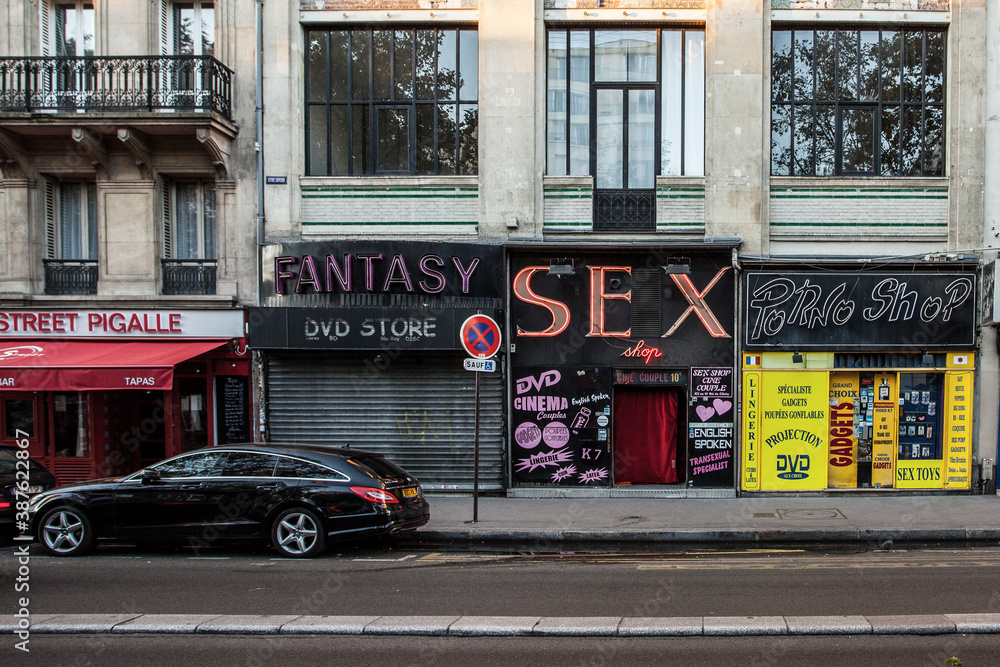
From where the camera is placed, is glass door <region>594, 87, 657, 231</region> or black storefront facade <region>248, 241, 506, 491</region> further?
glass door <region>594, 87, 657, 231</region>

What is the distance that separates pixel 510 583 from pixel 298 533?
10.1 ft

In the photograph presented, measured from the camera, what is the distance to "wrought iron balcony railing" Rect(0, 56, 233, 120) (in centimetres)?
1405

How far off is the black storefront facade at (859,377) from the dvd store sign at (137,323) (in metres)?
9.92

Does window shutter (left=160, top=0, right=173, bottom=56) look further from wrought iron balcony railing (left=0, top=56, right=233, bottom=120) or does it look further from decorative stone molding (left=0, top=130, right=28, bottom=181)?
decorative stone molding (left=0, top=130, right=28, bottom=181)

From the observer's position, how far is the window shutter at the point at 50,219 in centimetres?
1512

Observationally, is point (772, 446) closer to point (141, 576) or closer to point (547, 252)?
point (547, 252)

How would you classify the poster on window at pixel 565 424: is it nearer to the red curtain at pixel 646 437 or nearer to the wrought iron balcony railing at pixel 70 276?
the red curtain at pixel 646 437

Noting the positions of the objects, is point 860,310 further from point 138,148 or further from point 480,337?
point 138,148

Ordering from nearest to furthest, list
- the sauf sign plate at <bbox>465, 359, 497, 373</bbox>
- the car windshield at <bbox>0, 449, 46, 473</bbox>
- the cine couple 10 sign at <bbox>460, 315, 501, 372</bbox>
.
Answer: the car windshield at <bbox>0, 449, 46, 473</bbox>, the sauf sign plate at <bbox>465, 359, 497, 373</bbox>, the cine couple 10 sign at <bbox>460, 315, 501, 372</bbox>

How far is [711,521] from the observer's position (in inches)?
466

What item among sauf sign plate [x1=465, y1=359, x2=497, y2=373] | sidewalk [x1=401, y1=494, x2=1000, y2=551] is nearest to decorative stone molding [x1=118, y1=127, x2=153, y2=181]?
sauf sign plate [x1=465, y1=359, x2=497, y2=373]

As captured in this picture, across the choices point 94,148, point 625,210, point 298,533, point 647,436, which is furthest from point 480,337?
point 94,148

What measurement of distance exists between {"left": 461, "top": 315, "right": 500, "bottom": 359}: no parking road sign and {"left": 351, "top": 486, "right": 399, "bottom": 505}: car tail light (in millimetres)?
3009

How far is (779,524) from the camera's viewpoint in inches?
455
